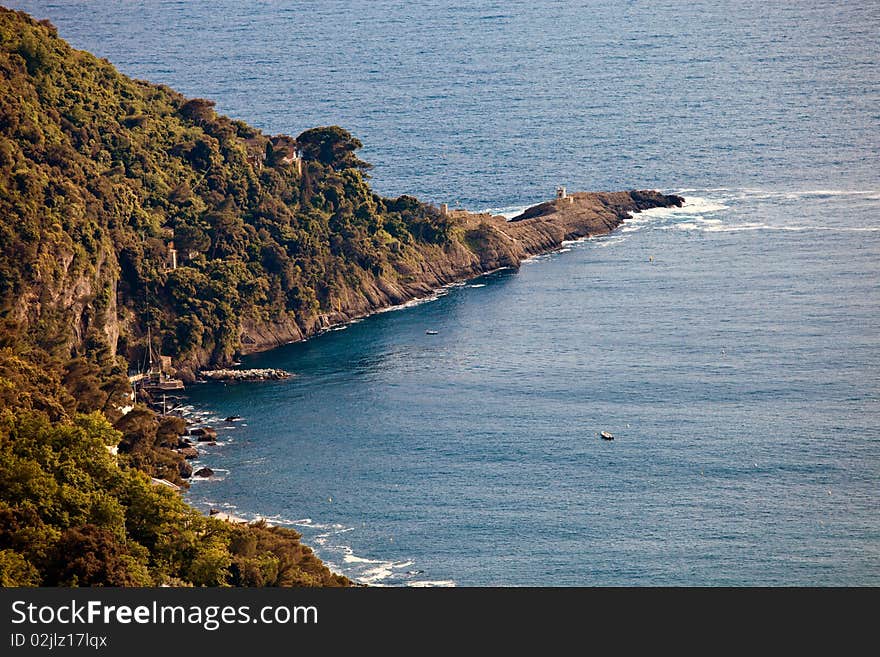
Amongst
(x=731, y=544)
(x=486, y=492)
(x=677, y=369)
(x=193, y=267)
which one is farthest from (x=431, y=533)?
(x=193, y=267)

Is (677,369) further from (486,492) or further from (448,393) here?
(486,492)

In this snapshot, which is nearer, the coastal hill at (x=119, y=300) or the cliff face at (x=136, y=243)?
the coastal hill at (x=119, y=300)

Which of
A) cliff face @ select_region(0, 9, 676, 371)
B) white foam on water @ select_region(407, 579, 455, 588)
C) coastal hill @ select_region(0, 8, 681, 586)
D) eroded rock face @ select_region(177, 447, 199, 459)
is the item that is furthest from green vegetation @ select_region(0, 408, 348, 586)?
cliff face @ select_region(0, 9, 676, 371)

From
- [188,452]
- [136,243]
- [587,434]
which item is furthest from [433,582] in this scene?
[136,243]

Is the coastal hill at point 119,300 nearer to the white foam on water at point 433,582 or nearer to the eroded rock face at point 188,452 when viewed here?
the eroded rock face at point 188,452

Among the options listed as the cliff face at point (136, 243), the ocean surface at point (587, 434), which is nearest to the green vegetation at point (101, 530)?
the ocean surface at point (587, 434)

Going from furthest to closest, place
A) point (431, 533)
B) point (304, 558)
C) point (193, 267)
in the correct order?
point (193, 267) → point (431, 533) → point (304, 558)

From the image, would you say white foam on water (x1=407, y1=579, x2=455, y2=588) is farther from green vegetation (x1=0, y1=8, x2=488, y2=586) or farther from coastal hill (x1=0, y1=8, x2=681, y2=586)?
green vegetation (x1=0, y1=8, x2=488, y2=586)

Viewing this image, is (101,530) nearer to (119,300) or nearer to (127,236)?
(119,300)
